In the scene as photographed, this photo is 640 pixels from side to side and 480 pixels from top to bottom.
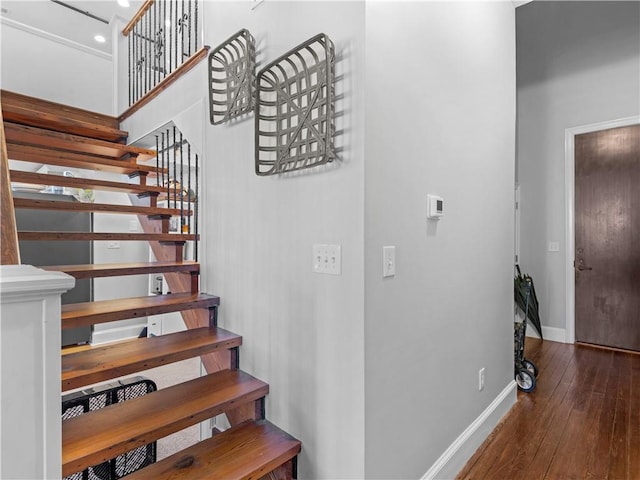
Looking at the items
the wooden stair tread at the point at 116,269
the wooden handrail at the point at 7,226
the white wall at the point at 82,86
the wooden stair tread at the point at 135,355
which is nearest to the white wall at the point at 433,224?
the wooden stair tread at the point at 135,355

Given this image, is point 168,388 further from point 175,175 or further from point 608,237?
point 608,237

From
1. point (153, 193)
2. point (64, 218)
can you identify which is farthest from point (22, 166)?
point (153, 193)

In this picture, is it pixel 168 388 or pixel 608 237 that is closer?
pixel 168 388

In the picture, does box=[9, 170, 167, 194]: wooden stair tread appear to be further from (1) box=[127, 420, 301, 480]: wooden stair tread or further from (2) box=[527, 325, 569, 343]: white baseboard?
(2) box=[527, 325, 569, 343]: white baseboard

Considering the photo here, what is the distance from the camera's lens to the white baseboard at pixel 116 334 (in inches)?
171

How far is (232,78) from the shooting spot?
1943 millimetres

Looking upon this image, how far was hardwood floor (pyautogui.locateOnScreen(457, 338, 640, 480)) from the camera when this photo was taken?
186 centimetres

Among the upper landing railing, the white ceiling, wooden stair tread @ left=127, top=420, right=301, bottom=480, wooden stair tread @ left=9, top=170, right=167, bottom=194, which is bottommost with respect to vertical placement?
wooden stair tread @ left=127, top=420, right=301, bottom=480

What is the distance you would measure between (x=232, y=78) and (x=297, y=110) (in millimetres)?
684

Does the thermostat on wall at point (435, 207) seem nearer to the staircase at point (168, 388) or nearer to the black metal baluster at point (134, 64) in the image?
the staircase at point (168, 388)

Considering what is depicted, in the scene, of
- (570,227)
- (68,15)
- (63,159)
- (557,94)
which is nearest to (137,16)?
(68,15)

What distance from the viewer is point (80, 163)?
112 inches

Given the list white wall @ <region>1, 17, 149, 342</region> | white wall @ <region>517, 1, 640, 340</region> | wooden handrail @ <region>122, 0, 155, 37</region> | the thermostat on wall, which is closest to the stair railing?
white wall @ <region>1, 17, 149, 342</region>

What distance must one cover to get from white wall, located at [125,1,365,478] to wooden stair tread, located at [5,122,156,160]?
1.50 meters
